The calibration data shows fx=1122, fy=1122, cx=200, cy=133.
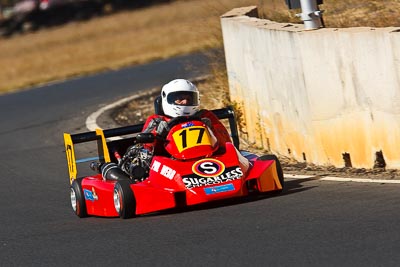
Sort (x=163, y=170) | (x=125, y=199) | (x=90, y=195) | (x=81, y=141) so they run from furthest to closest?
(x=81, y=141)
(x=90, y=195)
(x=163, y=170)
(x=125, y=199)

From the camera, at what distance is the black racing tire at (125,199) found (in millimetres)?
9734

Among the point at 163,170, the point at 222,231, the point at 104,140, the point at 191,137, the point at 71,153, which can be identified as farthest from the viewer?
the point at 104,140

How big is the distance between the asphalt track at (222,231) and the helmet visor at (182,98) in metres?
1.05

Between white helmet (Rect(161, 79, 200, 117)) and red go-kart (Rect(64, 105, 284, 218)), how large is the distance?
13cm

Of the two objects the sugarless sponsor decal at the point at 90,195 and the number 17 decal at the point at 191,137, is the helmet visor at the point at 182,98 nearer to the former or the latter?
the number 17 decal at the point at 191,137

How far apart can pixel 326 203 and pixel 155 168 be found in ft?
5.20

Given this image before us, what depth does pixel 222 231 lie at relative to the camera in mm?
8586

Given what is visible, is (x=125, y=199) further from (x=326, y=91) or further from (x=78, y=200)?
(x=326, y=91)

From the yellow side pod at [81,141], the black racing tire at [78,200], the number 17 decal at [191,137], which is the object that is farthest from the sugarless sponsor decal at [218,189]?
the yellow side pod at [81,141]

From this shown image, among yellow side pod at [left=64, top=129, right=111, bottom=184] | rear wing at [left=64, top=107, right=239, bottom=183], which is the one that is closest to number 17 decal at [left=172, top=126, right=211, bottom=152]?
Result: rear wing at [left=64, top=107, right=239, bottom=183]

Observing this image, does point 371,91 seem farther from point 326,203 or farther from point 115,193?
point 115,193

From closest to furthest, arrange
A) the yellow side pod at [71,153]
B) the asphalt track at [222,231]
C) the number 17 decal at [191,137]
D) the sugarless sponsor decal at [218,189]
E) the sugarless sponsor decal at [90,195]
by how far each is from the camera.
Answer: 1. the asphalt track at [222,231]
2. the sugarless sponsor decal at [218,189]
3. the number 17 decal at [191,137]
4. the sugarless sponsor decal at [90,195]
5. the yellow side pod at [71,153]

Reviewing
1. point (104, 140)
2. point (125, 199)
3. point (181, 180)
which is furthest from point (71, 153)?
point (181, 180)

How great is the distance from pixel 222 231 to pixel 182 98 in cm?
220
